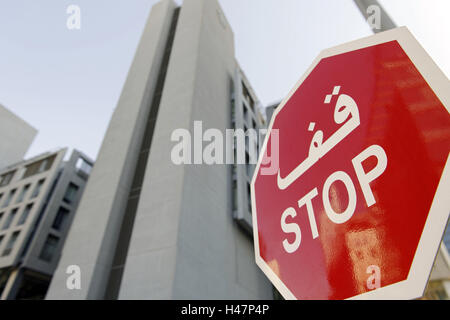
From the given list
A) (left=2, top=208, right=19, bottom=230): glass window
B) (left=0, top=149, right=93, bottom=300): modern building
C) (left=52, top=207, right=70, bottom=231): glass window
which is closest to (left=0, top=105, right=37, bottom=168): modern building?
(left=0, top=149, right=93, bottom=300): modern building

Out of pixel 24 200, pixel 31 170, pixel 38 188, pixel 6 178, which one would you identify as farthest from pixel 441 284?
pixel 6 178

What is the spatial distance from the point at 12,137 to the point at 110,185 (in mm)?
46469

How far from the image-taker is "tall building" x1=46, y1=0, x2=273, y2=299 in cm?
1273

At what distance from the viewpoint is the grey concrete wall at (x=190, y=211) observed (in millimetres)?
12164

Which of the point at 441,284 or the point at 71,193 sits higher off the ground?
the point at 71,193

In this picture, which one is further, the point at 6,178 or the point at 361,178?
the point at 6,178

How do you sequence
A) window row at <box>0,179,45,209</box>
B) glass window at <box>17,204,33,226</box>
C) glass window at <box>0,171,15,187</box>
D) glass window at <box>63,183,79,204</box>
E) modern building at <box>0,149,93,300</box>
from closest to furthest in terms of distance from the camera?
modern building at <box>0,149,93,300</box> < glass window at <box>17,204,33,226</box> < window row at <box>0,179,45,209</box> < glass window at <box>63,183,79,204</box> < glass window at <box>0,171,15,187</box>

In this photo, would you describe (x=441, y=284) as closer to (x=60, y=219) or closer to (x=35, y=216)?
(x=35, y=216)

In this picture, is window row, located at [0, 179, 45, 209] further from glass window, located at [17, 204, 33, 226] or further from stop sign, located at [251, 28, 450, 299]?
stop sign, located at [251, 28, 450, 299]

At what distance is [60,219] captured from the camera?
3434 centimetres

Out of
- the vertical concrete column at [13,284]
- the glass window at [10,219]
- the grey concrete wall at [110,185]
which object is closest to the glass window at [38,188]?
the glass window at [10,219]

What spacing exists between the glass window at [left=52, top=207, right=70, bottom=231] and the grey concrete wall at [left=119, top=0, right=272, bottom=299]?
2387 cm

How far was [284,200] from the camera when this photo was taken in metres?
1.54
